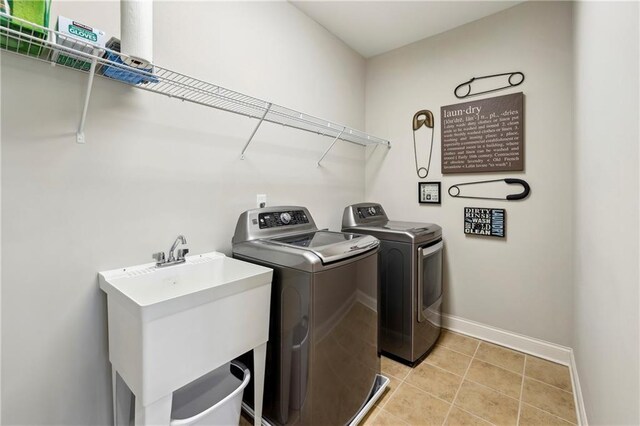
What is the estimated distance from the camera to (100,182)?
3.83 feet

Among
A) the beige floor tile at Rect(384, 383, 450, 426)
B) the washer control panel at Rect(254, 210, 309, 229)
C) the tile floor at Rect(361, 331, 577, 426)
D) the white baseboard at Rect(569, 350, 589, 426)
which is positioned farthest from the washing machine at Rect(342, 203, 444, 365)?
the white baseboard at Rect(569, 350, 589, 426)

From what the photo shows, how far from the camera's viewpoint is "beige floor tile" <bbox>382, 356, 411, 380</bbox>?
6.13 ft

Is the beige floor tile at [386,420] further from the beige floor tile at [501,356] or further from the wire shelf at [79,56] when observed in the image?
the wire shelf at [79,56]

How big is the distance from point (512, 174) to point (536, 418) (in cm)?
157

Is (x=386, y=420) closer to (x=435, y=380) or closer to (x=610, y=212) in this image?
(x=435, y=380)

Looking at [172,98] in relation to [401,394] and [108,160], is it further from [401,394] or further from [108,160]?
[401,394]

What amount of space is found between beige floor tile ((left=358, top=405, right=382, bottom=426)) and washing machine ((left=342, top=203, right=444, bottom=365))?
46cm

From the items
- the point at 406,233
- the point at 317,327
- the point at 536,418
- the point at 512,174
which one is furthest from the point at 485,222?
the point at 317,327

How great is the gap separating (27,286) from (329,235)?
53.9 inches

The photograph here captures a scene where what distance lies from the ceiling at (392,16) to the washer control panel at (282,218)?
157cm

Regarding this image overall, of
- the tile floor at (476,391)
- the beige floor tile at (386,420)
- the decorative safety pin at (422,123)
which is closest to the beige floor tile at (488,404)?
the tile floor at (476,391)

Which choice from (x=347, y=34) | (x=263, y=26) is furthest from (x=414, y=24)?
(x=263, y=26)

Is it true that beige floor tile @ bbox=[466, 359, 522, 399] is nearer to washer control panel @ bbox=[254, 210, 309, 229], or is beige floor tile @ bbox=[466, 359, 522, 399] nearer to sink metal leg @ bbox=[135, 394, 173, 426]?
washer control panel @ bbox=[254, 210, 309, 229]

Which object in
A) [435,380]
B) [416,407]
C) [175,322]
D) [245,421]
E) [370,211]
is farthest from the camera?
[370,211]
